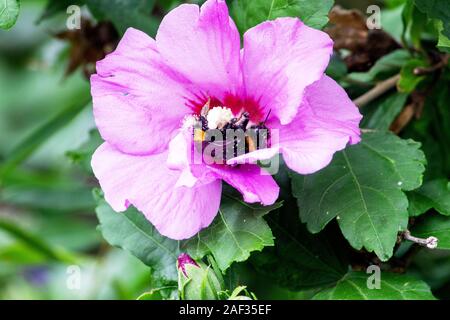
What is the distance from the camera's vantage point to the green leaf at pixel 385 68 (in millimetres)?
1207

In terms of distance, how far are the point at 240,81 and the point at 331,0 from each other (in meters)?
0.16

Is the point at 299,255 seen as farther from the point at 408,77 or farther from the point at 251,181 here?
the point at 408,77

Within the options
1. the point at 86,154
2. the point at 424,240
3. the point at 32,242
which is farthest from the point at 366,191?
the point at 32,242

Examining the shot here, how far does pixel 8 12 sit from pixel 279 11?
0.34m

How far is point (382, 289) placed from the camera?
3.10 ft

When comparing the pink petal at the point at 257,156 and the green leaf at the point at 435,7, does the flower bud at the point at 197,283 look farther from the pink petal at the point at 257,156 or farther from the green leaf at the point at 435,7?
the green leaf at the point at 435,7

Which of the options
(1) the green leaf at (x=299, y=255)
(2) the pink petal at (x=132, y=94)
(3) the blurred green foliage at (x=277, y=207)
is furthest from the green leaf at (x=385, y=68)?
(2) the pink petal at (x=132, y=94)

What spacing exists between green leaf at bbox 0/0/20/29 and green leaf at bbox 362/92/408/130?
545mm

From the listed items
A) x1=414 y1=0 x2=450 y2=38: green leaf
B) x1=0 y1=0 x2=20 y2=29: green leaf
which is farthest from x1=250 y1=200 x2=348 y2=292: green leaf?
x1=0 y1=0 x2=20 y2=29: green leaf

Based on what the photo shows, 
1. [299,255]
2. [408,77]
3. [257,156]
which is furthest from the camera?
[408,77]

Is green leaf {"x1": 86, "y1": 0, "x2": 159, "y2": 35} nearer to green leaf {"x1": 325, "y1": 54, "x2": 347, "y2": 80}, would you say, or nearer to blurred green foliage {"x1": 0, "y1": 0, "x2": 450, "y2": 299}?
blurred green foliage {"x1": 0, "y1": 0, "x2": 450, "y2": 299}

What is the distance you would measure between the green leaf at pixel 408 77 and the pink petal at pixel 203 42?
1.09 ft

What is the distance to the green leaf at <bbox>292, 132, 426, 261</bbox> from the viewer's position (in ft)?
3.04
